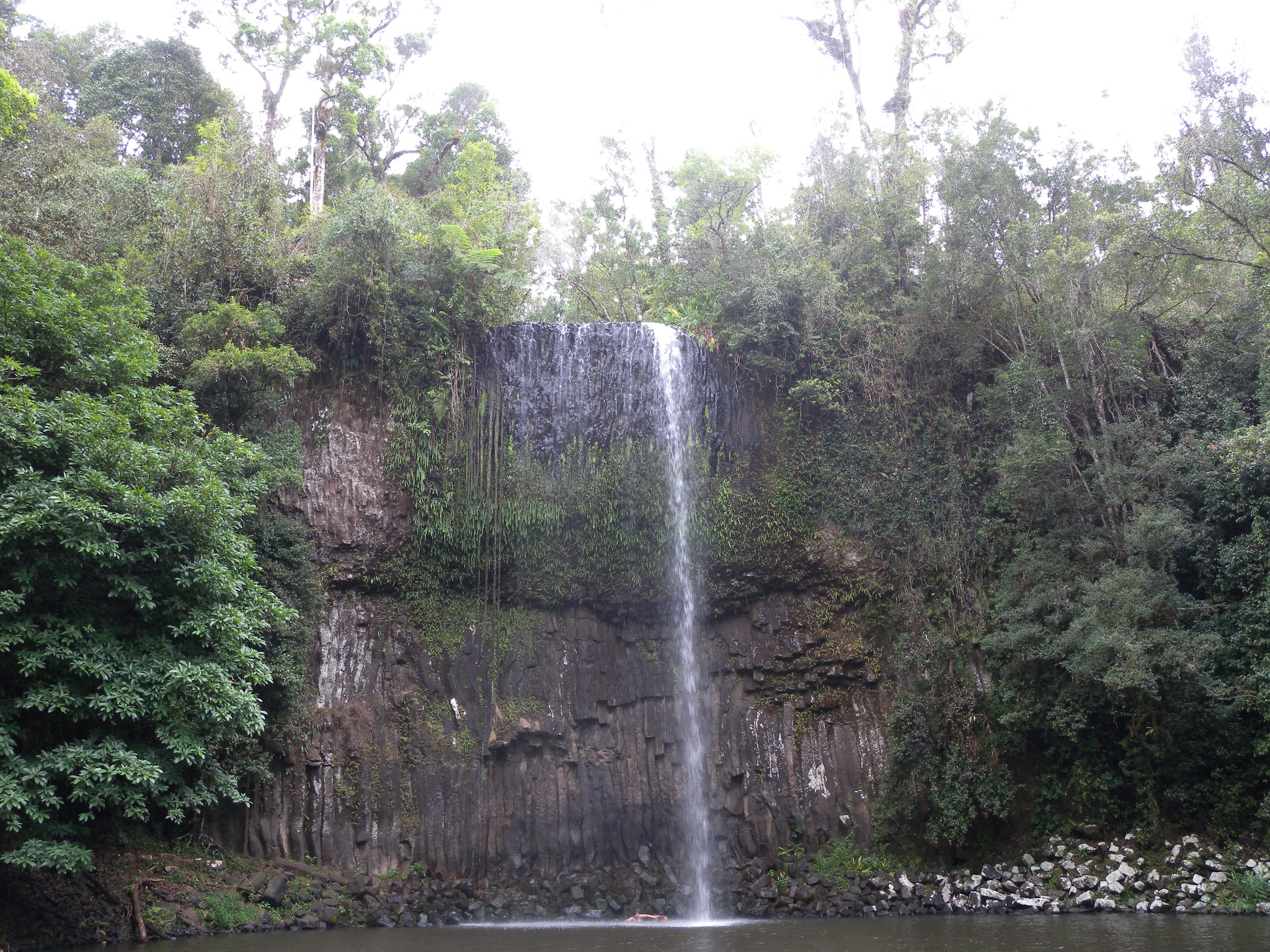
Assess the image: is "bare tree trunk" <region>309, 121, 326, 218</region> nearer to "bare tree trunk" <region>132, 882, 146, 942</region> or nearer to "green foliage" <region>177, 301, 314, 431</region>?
"green foliage" <region>177, 301, 314, 431</region>

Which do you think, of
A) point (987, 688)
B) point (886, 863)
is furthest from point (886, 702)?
point (886, 863)

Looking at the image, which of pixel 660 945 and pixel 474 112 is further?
pixel 474 112

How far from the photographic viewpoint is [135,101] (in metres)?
24.3

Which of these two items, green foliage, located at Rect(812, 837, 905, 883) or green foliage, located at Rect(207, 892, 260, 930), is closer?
green foliage, located at Rect(207, 892, 260, 930)

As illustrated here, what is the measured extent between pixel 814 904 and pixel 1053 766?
14.7 feet

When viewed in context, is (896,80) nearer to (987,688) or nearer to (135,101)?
(987,688)

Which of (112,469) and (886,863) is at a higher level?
(112,469)

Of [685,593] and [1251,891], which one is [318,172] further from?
[1251,891]

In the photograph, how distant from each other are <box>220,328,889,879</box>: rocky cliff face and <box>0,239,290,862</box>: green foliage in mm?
3399

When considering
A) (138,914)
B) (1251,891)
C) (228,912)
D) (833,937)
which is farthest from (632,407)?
(1251,891)

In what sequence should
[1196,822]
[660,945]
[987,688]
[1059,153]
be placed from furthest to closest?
[1059,153]
[987,688]
[1196,822]
[660,945]

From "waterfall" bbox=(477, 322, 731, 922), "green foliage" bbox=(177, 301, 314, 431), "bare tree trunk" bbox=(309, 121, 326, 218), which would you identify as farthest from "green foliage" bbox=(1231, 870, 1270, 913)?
"bare tree trunk" bbox=(309, 121, 326, 218)

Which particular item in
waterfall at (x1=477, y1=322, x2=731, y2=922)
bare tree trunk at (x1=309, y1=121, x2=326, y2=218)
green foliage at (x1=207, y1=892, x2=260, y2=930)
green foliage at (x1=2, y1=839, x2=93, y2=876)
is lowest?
green foliage at (x1=207, y1=892, x2=260, y2=930)

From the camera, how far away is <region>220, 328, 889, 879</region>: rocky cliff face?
46.3 ft
